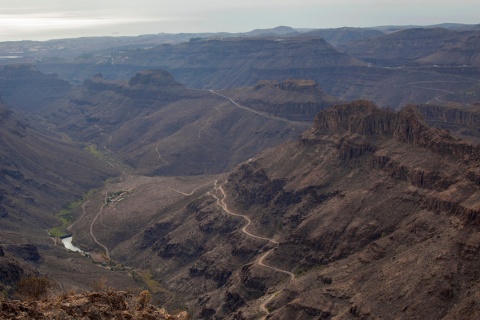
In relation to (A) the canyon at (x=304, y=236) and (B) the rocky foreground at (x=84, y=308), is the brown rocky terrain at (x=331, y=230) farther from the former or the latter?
(B) the rocky foreground at (x=84, y=308)

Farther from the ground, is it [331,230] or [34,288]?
[34,288]

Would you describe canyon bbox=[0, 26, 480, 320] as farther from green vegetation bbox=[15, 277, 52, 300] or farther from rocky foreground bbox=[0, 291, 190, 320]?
green vegetation bbox=[15, 277, 52, 300]

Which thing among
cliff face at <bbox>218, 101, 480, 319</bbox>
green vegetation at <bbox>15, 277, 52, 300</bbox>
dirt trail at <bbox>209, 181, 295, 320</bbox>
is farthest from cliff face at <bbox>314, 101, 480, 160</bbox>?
green vegetation at <bbox>15, 277, 52, 300</bbox>

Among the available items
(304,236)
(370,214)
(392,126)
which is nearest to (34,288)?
(304,236)

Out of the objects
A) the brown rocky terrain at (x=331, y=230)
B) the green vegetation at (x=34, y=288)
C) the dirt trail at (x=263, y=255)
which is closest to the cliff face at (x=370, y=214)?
the brown rocky terrain at (x=331, y=230)

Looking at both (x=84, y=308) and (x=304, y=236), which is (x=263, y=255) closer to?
(x=304, y=236)

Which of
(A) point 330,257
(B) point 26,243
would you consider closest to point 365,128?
(A) point 330,257
